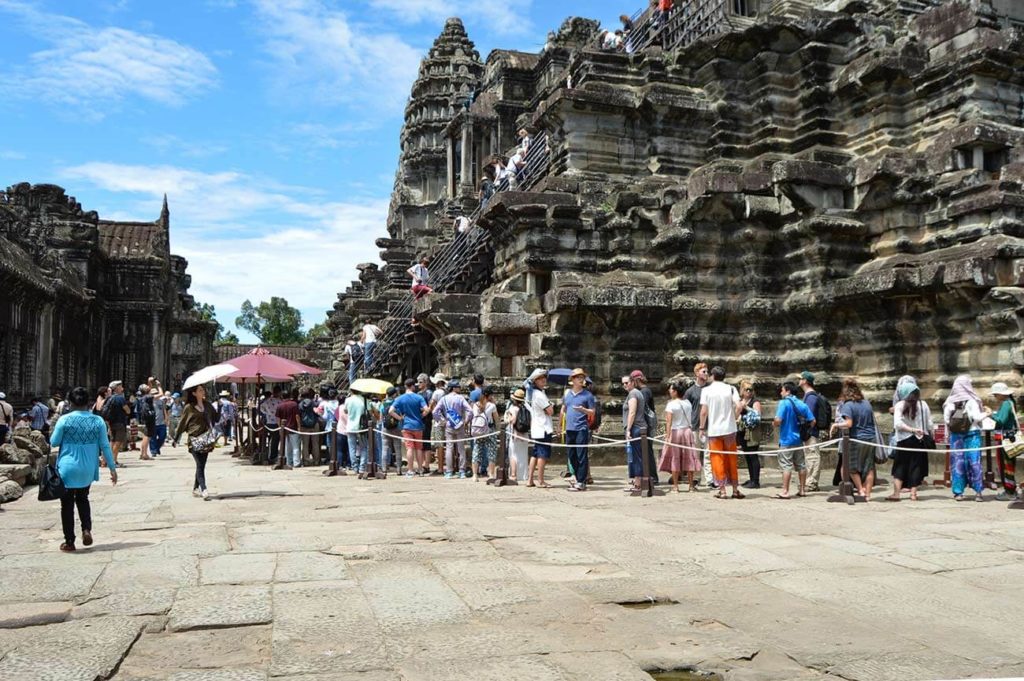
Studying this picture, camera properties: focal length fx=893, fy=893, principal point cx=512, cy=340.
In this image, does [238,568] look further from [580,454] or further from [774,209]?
[774,209]

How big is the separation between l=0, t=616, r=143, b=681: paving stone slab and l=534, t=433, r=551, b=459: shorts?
743 cm

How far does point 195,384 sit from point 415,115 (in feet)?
136

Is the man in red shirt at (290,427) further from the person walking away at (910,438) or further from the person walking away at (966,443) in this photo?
the person walking away at (966,443)

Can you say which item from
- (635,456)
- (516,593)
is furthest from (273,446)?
(516,593)

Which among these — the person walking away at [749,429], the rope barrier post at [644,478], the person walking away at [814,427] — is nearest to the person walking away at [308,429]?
the rope barrier post at [644,478]

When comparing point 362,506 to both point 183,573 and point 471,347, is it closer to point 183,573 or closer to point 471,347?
point 183,573

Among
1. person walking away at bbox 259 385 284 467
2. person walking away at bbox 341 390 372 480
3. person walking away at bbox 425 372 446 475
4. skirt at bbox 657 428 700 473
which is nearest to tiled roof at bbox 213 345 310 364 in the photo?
person walking away at bbox 259 385 284 467

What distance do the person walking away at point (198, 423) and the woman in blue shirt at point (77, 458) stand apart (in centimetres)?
317

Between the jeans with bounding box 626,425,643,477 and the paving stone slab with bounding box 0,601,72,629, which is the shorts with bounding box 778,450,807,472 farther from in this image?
the paving stone slab with bounding box 0,601,72,629

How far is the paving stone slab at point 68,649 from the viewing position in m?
4.49

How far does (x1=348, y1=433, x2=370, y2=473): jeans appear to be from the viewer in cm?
1483

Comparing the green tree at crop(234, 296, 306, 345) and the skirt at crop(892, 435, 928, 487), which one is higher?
the green tree at crop(234, 296, 306, 345)

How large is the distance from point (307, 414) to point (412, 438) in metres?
3.49

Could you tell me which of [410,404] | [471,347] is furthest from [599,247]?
[410,404]
